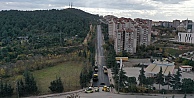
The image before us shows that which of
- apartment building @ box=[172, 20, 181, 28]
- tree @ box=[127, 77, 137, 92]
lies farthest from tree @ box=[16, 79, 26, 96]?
apartment building @ box=[172, 20, 181, 28]

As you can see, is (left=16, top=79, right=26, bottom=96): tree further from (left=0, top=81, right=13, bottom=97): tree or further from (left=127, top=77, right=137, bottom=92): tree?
(left=127, top=77, right=137, bottom=92): tree

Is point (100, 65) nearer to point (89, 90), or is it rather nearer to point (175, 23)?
point (89, 90)

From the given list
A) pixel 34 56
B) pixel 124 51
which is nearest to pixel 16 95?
pixel 34 56

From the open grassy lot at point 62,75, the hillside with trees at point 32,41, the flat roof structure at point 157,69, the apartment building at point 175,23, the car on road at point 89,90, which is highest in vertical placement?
the apartment building at point 175,23

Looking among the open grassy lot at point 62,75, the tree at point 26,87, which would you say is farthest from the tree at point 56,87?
the tree at point 26,87

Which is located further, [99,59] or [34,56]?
[99,59]

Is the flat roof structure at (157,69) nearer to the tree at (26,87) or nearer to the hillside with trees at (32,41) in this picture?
the tree at (26,87)

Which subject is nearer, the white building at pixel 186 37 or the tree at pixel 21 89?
the tree at pixel 21 89

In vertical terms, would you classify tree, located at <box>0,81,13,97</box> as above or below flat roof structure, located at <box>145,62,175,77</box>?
below

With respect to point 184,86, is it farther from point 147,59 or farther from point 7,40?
point 7,40
